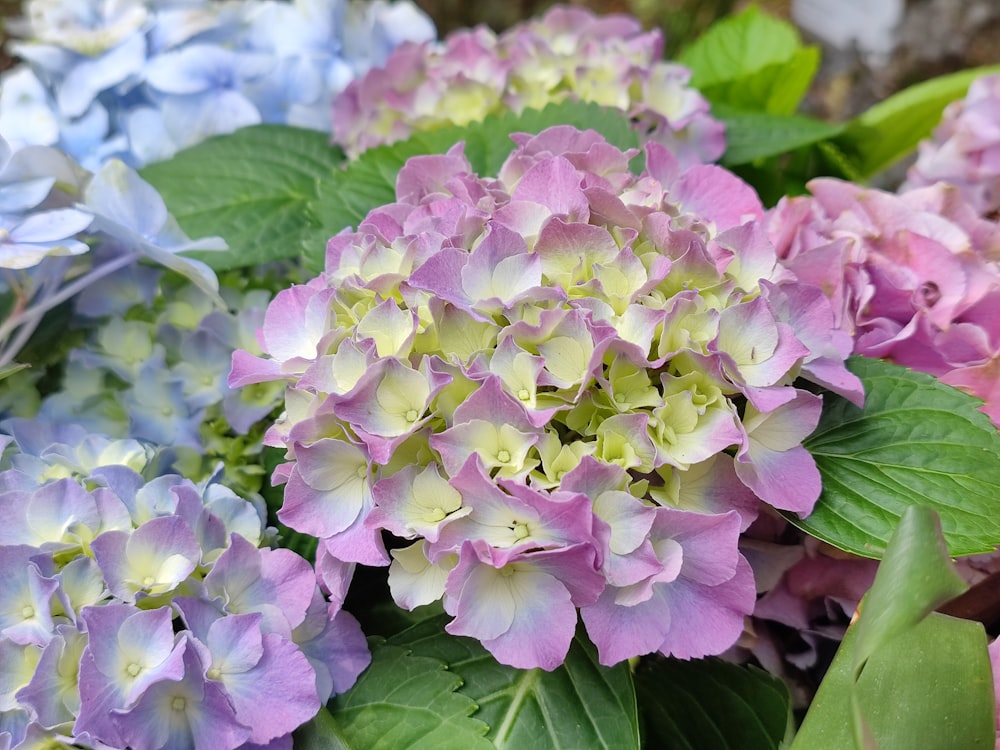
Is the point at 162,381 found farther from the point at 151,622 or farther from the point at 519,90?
the point at 519,90

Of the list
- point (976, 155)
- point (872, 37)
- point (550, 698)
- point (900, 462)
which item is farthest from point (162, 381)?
point (872, 37)

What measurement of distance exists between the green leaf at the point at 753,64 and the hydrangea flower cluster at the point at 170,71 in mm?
348

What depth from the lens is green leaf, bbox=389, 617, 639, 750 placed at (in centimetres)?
45

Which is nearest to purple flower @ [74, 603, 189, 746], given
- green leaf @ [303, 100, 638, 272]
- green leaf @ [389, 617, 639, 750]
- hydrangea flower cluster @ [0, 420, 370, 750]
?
hydrangea flower cluster @ [0, 420, 370, 750]

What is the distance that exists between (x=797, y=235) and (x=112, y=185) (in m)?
0.43

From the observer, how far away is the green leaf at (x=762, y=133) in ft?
2.48

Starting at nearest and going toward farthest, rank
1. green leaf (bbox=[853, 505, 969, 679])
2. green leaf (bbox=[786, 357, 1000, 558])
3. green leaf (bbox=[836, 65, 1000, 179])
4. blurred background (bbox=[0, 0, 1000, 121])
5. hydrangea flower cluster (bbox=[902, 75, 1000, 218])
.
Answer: green leaf (bbox=[853, 505, 969, 679]) → green leaf (bbox=[786, 357, 1000, 558]) → hydrangea flower cluster (bbox=[902, 75, 1000, 218]) → green leaf (bbox=[836, 65, 1000, 179]) → blurred background (bbox=[0, 0, 1000, 121])

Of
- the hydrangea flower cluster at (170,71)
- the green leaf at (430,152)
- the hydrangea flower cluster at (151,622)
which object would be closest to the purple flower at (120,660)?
the hydrangea flower cluster at (151,622)

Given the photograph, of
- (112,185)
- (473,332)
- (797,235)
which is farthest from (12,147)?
(797,235)

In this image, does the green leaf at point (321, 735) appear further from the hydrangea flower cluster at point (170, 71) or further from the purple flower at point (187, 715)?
the hydrangea flower cluster at point (170, 71)

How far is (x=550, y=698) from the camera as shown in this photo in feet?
1.52

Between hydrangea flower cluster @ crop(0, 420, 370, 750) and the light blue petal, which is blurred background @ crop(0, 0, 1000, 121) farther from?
hydrangea flower cluster @ crop(0, 420, 370, 750)

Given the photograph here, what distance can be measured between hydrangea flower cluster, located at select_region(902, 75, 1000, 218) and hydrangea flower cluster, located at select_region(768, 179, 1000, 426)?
14cm

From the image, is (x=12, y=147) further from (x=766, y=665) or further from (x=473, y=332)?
(x=766, y=665)
